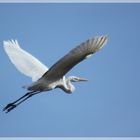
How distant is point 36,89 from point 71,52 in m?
1.49

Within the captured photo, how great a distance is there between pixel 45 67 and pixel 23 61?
0.35 m

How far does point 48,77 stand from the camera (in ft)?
32.4

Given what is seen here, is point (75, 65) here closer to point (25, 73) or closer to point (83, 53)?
point (83, 53)

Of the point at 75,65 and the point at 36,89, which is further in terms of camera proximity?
the point at 36,89

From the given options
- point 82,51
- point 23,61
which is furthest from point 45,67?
point 82,51

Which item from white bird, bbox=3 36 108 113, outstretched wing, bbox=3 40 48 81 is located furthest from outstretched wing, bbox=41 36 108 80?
outstretched wing, bbox=3 40 48 81

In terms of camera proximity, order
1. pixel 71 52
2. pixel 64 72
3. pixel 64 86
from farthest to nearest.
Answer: pixel 64 86, pixel 64 72, pixel 71 52

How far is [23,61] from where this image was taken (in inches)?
421

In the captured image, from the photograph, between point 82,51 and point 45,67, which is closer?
point 82,51

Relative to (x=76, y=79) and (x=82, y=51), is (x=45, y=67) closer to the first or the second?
(x=76, y=79)

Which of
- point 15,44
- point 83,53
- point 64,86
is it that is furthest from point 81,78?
point 83,53

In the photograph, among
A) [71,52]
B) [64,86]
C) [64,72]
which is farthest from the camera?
[64,86]

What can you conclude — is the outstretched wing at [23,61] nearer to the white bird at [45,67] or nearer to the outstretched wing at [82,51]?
the white bird at [45,67]

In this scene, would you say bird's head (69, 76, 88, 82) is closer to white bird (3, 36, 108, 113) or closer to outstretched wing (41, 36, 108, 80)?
white bird (3, 36, 108, 113)
